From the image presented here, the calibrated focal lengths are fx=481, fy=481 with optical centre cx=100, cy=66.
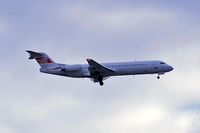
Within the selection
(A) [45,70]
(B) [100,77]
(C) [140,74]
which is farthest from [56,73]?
(C) [140,74]

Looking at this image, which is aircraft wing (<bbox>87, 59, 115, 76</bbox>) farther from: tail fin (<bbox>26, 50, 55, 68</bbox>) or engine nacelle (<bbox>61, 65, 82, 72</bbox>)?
tail fin (<bbox>26, 50, 55, 68</bbox>)

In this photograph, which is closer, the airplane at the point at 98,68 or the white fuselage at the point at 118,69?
the airplane at the point at 98,68

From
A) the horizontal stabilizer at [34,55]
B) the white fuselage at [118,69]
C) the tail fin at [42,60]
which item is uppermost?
the horizontal stabilizer at [34,55]

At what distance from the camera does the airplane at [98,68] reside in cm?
6900

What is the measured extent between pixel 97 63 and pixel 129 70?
5.00 m

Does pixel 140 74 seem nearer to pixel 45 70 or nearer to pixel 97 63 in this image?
pixel 97 63

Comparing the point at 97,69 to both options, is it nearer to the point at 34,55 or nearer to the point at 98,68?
the point at 98,68

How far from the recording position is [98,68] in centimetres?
6881

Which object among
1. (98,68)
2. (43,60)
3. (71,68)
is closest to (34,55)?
(43,60)

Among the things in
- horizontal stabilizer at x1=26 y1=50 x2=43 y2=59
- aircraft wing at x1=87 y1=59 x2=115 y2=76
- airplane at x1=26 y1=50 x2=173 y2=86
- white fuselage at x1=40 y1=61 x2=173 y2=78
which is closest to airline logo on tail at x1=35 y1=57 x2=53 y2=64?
airplane at x1=26 y1=50 x2=173 y2=86

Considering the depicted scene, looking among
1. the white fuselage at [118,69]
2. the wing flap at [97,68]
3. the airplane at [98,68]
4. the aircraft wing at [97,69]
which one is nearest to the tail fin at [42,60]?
the airplane at [98,68]

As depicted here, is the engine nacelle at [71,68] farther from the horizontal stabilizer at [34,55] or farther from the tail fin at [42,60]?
the horizontal stabilizer at [34,55]

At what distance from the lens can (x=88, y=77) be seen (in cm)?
7062

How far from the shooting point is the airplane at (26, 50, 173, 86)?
69000 millimetres
